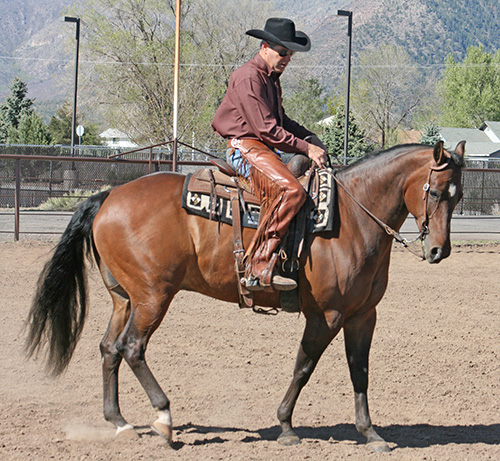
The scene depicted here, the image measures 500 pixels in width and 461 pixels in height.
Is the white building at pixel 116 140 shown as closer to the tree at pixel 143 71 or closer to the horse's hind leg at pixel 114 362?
the tree at pixel 143 71

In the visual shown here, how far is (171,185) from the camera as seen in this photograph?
4.47 meters

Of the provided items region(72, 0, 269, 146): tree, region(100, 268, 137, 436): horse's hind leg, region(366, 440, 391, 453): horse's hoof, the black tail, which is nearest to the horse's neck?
region(366, 440, 391, 453): horse's hoof

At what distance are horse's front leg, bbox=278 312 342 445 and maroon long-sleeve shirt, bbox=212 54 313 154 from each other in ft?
3.64

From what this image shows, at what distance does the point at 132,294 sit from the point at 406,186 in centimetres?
193

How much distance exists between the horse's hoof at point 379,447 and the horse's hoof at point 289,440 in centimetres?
47

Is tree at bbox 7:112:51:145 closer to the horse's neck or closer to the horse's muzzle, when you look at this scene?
the horse's neck

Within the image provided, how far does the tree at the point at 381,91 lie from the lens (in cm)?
5847

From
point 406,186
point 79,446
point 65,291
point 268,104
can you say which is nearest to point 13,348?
point 65,291

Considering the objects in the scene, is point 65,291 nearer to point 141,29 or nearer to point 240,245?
point 240,245

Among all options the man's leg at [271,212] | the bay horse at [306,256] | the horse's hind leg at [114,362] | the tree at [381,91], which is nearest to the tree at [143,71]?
the horse's hind leg at [114,362]

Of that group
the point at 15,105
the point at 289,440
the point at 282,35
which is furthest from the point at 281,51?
the point at 15,105

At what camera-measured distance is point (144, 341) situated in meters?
4.25

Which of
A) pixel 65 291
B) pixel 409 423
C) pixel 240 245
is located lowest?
pixel 409 423

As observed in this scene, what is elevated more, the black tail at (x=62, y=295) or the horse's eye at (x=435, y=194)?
the horse's eye at (x=435, y=194)
